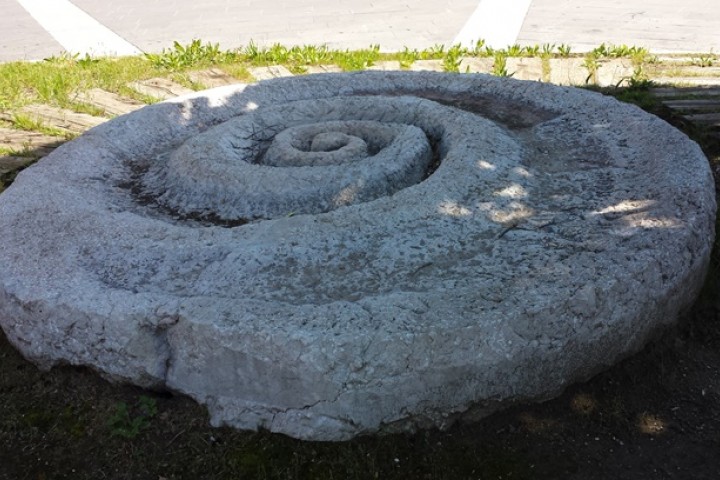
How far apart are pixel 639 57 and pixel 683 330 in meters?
4.51

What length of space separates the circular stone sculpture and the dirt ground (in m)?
0.09

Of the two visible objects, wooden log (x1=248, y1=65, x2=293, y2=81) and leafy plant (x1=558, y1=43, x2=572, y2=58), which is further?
leafy plant (x1=558, y1=43, x2=572, y2=58)

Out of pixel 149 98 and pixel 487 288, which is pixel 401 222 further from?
pixel 149 98

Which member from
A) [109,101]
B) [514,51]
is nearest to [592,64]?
[514,51]

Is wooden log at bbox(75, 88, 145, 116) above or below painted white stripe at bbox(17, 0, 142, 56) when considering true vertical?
above

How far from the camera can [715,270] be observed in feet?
11.7

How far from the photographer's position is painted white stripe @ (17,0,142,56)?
8.15m

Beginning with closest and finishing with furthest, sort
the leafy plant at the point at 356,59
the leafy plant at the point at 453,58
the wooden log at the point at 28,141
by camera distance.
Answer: the wooden log at the point at 28,141, the leafy plant at the point at 453,58, the leafy plant at the point at 356,59

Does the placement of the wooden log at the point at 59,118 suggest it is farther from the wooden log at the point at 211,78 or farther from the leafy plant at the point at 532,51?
the leafy plant at the point at 532,51

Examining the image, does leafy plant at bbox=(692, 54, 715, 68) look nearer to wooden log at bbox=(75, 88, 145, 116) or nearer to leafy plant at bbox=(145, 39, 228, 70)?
leafy plant at bbox=(145, 39, 228, 70)

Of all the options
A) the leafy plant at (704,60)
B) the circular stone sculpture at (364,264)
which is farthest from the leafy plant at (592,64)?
the circular stone sculpture at (364,264)

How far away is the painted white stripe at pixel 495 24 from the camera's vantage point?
8023 mm

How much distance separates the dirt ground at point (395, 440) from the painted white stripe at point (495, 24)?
216 inches

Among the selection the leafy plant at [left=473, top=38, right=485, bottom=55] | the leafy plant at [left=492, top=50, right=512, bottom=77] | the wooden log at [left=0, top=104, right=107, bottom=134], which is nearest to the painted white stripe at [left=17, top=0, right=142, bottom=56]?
the wooden log at [left=0, top=104, right=107, bottom=134]
